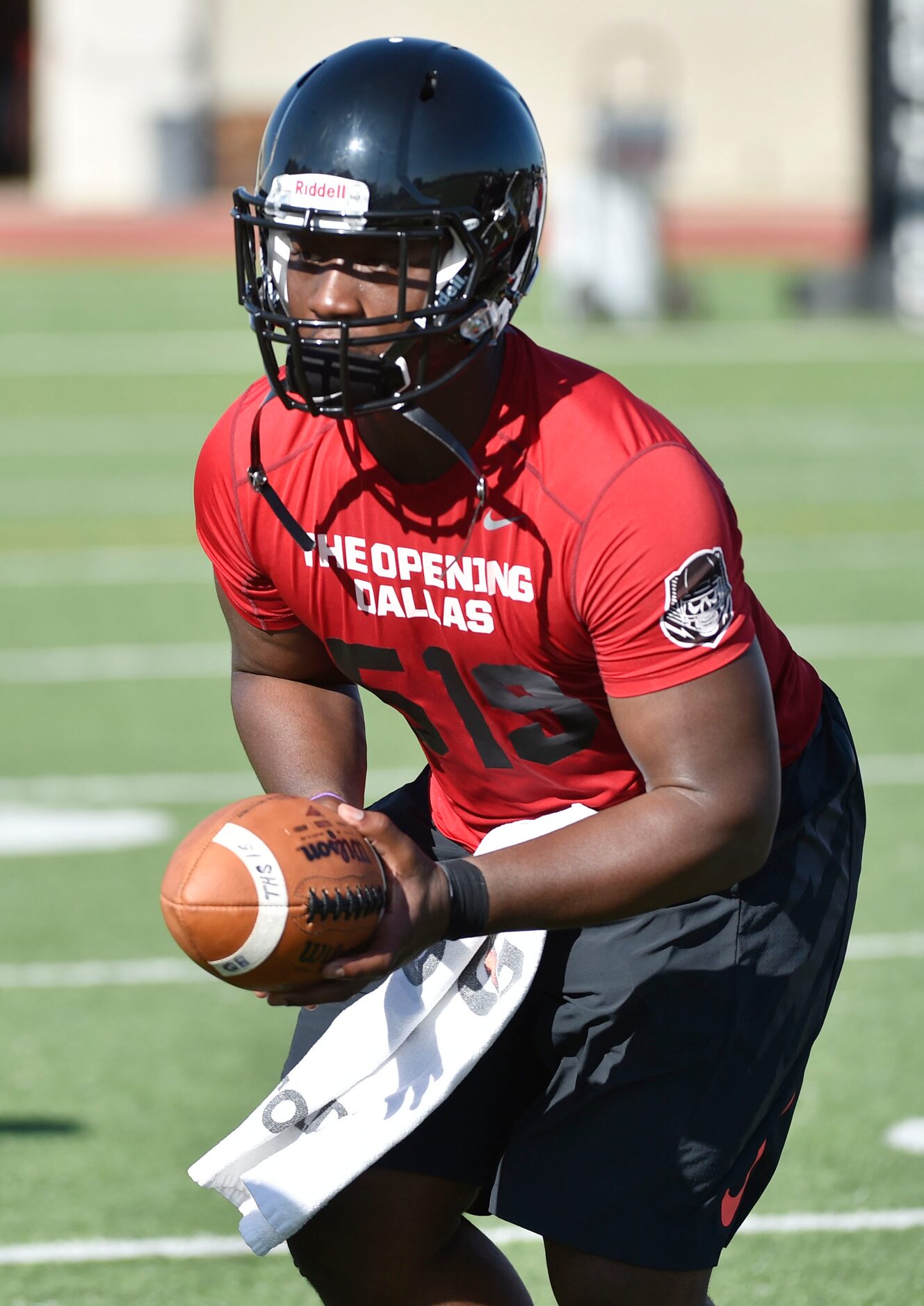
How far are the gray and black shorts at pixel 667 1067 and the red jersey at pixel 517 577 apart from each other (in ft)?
0.69

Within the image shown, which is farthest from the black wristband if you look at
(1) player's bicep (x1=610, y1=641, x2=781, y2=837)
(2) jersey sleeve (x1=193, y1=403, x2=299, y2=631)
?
(2) jersey sleeve (x1=193, y1=403, x2=299, y2=631)

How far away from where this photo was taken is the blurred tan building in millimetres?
30203

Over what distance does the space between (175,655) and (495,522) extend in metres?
6.55

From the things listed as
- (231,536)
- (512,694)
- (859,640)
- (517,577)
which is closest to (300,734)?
(231,536)

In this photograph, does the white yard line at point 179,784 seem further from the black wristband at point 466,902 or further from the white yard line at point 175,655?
the black wristband at point 466,902

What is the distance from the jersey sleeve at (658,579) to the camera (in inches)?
98.4

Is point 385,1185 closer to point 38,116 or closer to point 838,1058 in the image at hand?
point 838,1058

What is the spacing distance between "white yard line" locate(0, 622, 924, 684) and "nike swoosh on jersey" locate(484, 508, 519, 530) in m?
6.16

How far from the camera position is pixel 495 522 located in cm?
266

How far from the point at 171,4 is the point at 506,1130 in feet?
96.1

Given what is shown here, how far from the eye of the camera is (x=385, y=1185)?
115 inches

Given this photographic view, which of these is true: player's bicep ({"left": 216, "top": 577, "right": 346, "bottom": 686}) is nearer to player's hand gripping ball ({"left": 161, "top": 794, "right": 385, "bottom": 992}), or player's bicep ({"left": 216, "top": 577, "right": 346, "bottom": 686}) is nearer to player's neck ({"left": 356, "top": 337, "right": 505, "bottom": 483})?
player's neck ({"left": 356, "top": 337, "right": 505, "bottom": 483})

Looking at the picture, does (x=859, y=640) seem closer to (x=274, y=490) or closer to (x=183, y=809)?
(x=183, y=809)

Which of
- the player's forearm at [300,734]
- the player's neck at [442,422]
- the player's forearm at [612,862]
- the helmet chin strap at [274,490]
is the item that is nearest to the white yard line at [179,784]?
the player's forearm at [300,734]
